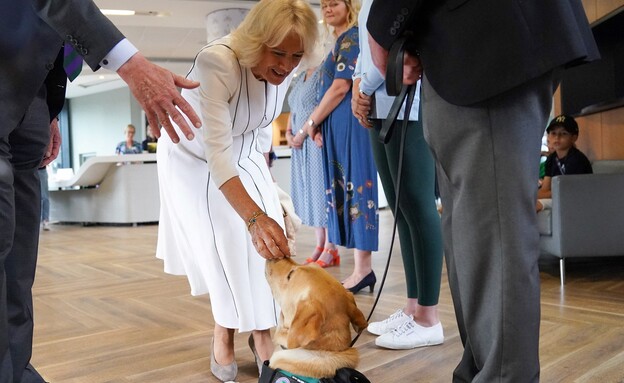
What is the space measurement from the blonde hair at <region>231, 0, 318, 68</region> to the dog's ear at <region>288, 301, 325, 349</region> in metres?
0.79

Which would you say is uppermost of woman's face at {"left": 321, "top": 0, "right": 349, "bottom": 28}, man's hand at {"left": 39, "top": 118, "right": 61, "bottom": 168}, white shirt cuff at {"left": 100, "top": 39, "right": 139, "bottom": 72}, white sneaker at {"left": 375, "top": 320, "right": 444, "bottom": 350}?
woman's face at {"left": 321, "top": 0, "right": 349, "bottom": 28}

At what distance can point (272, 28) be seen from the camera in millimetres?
1712

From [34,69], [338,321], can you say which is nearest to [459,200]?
[338,321]

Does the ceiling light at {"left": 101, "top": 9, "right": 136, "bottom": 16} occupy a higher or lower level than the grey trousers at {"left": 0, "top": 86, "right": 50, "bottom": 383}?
higher

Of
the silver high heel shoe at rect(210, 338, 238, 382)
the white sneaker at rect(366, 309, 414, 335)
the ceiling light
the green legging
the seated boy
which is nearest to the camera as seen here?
the silver high heel shoe at rect(210, 338, 238, 382)

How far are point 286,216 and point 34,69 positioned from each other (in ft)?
3.31

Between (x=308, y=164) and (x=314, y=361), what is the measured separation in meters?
2.42

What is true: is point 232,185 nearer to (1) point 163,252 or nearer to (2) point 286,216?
(2) point 286,216

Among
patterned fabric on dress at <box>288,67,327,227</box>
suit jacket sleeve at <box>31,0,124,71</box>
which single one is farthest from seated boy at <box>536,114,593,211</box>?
suit jacket sleeve at <box>31,0,124,71</box>

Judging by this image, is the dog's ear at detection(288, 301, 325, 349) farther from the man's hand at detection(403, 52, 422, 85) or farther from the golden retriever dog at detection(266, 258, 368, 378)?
the man's hand at detection(403, 52, 422, 85)

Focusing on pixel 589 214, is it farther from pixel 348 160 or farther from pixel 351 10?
pixel 351 10

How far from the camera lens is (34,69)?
1.20 meters

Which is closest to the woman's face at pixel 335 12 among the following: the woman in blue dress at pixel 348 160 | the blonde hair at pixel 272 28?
the woman in blue dress at pixel 348 160

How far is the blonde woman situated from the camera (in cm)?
173
